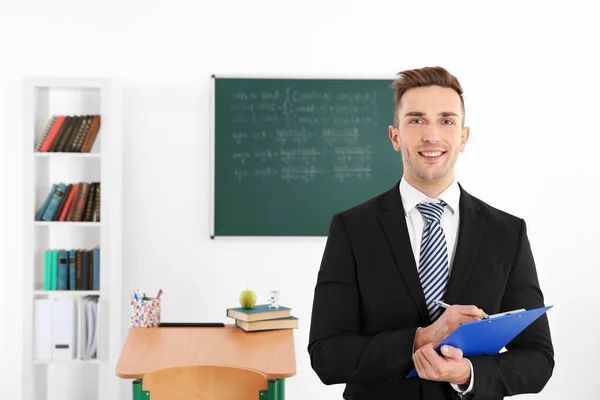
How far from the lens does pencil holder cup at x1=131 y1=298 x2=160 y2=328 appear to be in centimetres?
325

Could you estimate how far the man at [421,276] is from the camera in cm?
138

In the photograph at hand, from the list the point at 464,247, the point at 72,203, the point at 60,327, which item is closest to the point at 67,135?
the point at 72,203

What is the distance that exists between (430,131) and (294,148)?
2526mm

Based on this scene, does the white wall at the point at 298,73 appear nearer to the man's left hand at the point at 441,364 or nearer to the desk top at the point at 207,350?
the desk top at the point at 207,350

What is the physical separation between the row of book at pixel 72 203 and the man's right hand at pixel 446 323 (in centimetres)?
272

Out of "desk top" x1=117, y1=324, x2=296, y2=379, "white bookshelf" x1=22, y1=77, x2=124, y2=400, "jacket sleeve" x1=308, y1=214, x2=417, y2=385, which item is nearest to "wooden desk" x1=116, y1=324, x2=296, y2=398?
"desk top" x1=117, y1=324, x2=296, y2=379

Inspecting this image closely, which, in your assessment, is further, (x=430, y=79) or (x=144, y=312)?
(x=144, y=312)

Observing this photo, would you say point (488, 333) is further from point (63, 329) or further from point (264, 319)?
point (63, 329)

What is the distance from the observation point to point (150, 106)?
3908 millimetres

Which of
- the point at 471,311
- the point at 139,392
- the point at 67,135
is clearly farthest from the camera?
the point at 67,135

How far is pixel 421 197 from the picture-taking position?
1.48m

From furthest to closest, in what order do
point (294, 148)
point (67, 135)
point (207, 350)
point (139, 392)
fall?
point (294, 148) → point (67, 135) → point (207, 350) → point (139, 392)

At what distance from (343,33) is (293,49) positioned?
0.29 m

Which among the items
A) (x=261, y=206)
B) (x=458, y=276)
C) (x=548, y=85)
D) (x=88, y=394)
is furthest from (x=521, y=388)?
(x=88, y=394)
